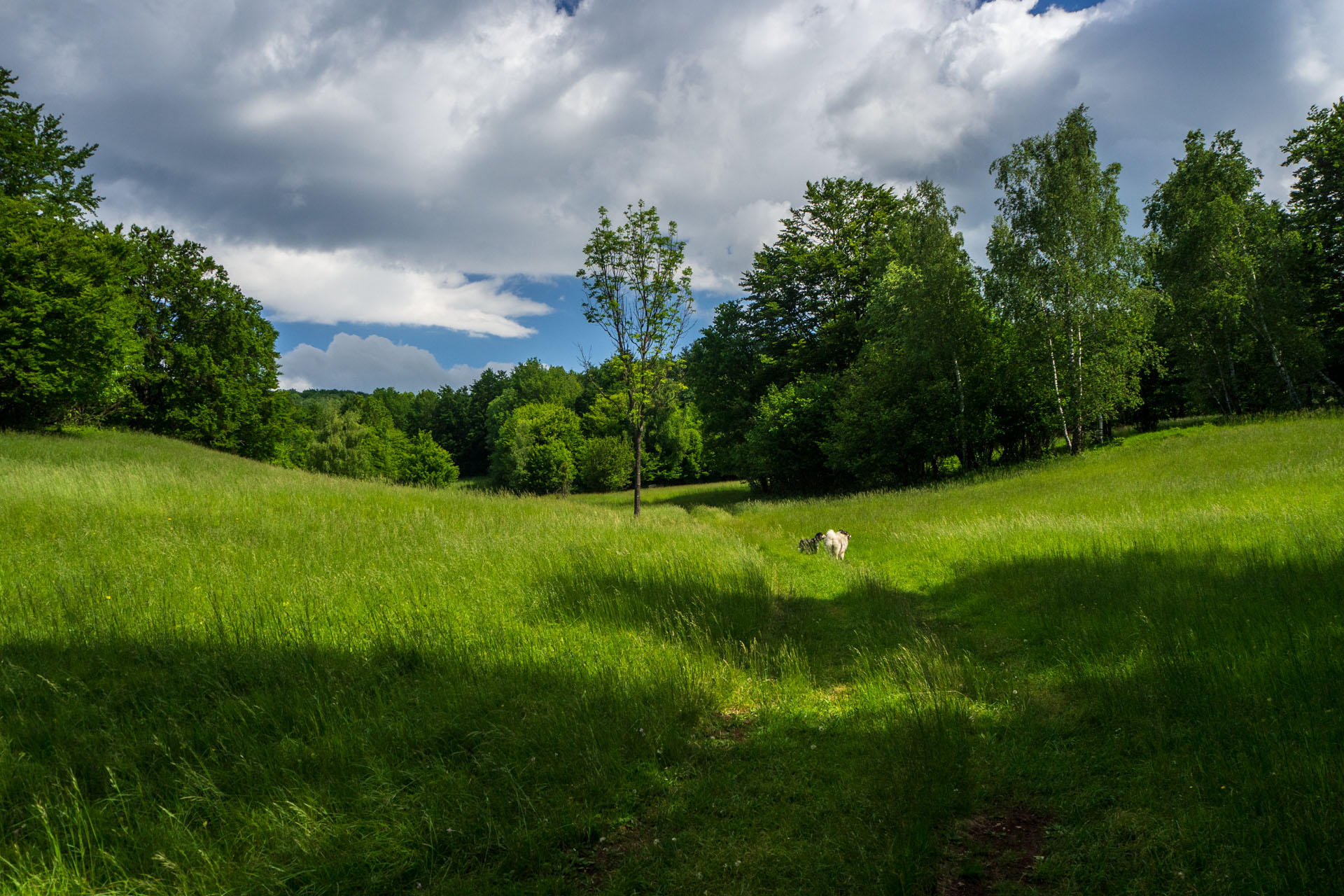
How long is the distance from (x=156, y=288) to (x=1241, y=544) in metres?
51.7

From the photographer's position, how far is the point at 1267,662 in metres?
4.22

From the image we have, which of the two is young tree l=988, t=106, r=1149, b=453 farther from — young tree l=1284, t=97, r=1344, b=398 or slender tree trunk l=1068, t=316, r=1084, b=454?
young tree l=1284, t=97, r=1344, b=398

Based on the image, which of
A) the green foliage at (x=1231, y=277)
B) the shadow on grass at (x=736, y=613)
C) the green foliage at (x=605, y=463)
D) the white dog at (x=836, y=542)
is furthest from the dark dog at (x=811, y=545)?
the green foliage at (x=605, y=463)

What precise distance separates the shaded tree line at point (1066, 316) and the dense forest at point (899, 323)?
136 millimetres

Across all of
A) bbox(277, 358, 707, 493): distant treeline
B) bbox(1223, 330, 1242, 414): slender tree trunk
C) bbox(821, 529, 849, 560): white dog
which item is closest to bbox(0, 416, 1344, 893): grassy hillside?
bbox(821, 529, 849, 560): white dog

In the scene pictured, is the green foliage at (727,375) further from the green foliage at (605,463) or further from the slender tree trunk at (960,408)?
the green foliage at (605,463)

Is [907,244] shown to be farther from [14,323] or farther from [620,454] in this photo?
[14,323]

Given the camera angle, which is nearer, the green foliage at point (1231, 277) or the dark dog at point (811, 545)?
the dark dog at point (811, 545)

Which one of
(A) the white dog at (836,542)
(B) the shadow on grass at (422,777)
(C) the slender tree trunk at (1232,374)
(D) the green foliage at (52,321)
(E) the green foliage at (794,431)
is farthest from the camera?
(E) the green foliage at (794,431)

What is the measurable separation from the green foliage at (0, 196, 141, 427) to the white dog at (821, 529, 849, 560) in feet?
102

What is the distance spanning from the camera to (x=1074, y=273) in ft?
85.8

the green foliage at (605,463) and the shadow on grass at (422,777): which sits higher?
the green foliage at (605,463)

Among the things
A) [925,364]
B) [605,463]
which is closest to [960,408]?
[925,364]

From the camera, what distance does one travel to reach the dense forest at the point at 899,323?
25.0m
